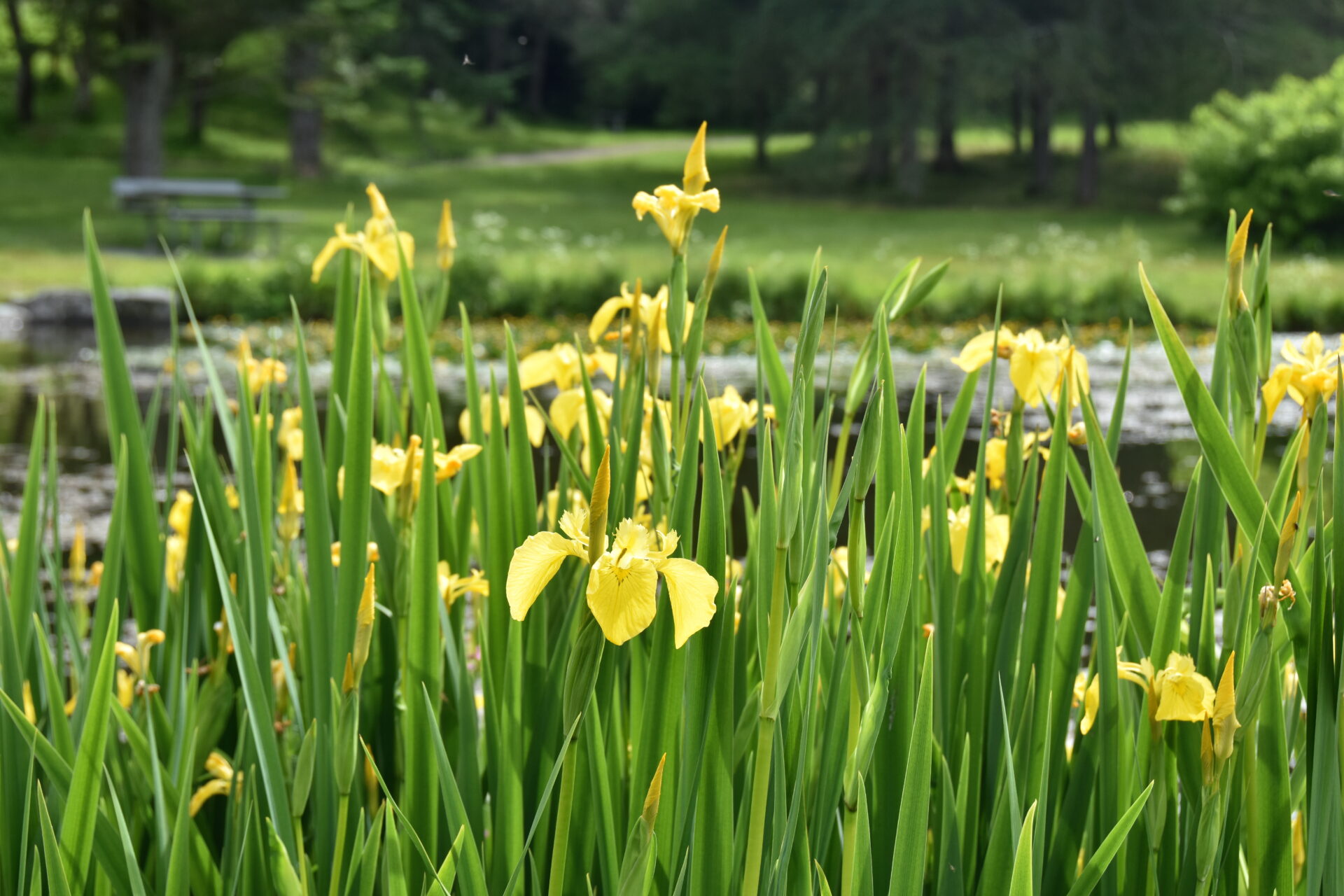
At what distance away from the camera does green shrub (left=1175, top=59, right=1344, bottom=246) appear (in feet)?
50.3

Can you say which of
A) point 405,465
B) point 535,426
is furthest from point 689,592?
point 535,426

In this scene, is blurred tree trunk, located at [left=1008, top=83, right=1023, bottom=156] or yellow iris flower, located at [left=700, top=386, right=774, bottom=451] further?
blurred tree trunk, located at [left=1008, top=83, right=1023, bottom=156]

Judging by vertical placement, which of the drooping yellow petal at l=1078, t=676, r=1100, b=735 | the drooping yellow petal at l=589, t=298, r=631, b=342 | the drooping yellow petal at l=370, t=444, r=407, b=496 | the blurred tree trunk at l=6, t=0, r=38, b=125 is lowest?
the drooping yellow petal at l=1078, t=676, r=1100, b=735

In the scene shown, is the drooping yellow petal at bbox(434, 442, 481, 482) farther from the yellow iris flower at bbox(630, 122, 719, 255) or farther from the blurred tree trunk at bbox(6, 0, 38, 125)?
the blurred tree trunk at bbox(6, 0, 38, 125)

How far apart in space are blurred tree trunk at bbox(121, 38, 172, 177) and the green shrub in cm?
1485

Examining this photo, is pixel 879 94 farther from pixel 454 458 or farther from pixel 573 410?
pixel 454 458

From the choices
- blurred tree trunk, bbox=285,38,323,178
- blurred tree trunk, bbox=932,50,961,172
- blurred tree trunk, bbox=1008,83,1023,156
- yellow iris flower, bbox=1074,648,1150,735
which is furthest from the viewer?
blurred tree trunk, bbox=1008,83,1023,156

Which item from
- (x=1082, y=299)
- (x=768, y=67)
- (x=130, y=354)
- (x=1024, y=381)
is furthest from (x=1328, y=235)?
(x=1024, y=381)

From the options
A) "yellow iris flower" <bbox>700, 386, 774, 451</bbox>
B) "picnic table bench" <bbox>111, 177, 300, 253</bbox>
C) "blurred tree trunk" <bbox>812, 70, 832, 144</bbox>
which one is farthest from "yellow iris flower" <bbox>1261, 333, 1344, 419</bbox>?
"blurred tree trunk" <bbox>812, 70, 832, 144</bbox>

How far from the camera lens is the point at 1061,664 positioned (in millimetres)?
1032

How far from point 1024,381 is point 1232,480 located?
0.91 feet

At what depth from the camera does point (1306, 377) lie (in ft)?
2.97

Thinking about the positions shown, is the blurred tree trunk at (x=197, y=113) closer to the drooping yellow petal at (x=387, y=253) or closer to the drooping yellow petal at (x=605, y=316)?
the drooping yellow petal at (x=387, y=253)

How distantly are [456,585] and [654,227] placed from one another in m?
17.1
